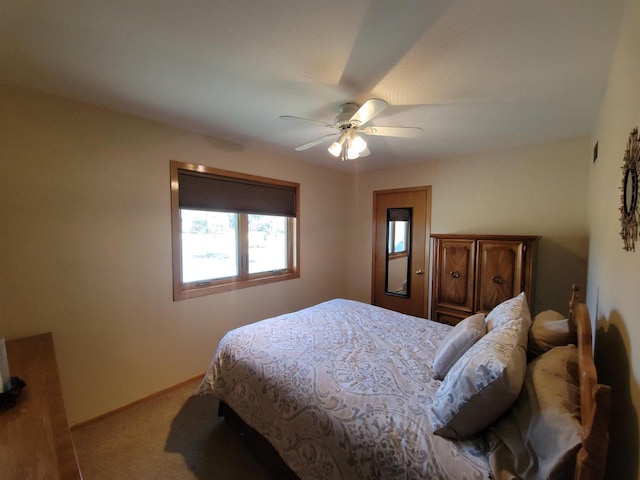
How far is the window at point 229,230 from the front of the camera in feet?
8.27

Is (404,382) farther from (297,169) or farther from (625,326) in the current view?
(297,169)

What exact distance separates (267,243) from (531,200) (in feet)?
9.49

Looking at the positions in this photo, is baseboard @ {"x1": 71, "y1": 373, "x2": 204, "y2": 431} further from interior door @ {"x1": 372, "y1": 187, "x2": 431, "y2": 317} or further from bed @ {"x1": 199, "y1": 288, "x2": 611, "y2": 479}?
interior door @ {"x1": 372, "y1": 187, "x2": 431, "y2": 317}

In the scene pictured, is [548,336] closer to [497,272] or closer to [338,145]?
[497,272]

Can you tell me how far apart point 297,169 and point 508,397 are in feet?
10.00

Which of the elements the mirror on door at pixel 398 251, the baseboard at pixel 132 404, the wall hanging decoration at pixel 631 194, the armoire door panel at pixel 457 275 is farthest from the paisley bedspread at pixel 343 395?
the mirror on door at pixel 398 251

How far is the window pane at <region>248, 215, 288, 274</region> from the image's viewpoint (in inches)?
124

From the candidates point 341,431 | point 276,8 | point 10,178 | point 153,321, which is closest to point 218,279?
point 153,321

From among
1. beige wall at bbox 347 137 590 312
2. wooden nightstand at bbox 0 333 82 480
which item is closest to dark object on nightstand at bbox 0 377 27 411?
wooden nightstand at bbox 0 333 82 480

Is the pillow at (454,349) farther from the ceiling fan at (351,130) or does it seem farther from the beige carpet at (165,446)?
the ceiling fan at (351,130)

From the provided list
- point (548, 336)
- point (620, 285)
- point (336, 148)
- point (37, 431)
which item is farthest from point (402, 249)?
point (37, 431)

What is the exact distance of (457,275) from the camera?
2760mm

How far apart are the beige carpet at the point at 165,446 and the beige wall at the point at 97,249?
8.2 inches

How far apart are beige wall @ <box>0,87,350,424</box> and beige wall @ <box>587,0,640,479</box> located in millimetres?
2761
